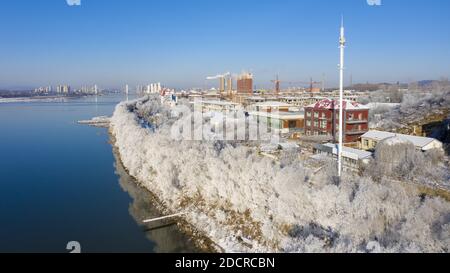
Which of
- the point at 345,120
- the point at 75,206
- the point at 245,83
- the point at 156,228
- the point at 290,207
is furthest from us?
the point at 245,83

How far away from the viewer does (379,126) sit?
9.10 metres

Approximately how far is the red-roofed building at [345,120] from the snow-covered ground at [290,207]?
2924 millimetres

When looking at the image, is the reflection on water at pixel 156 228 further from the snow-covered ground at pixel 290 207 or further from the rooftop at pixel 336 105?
the rooftop at pixel 336 105

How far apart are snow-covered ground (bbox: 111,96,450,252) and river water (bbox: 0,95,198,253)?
1.71ft

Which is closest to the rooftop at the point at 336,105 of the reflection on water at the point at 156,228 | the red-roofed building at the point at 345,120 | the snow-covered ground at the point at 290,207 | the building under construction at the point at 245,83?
the red-roofed building at the point at 345,120

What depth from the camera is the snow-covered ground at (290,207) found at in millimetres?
3164

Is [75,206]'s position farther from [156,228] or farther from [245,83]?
[245,83]

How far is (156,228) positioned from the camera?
15.9ft

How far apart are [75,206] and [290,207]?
3.47 m

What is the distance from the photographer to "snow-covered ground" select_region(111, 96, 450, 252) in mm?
3164

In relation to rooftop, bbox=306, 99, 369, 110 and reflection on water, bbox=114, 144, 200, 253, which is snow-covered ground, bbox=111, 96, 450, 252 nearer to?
reflection on water, bbox=114, 144, 200, 253

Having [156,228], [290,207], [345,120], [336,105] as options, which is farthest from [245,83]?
[290,207]
